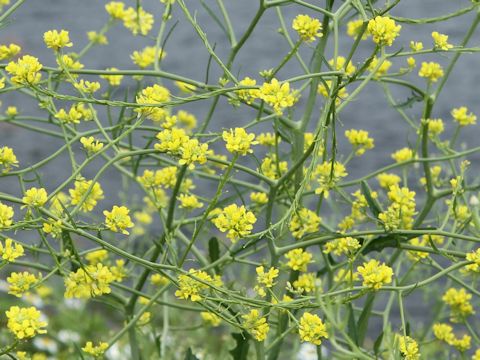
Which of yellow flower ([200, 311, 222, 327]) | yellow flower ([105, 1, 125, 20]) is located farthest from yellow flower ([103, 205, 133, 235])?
yellow flower ([105, 1, 125, 20])

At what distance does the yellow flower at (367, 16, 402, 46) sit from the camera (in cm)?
183

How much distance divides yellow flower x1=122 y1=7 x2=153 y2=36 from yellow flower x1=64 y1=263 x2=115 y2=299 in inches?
28.4

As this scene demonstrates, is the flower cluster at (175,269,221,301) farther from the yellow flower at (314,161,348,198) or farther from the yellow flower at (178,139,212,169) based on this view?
the yellow flower at (314,161,348,198)

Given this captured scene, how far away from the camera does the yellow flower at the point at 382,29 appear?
183 centimetres

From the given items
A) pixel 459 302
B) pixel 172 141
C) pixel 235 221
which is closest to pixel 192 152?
pixel 172 141

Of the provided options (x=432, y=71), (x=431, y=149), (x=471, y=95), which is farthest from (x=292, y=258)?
(x=471, y=95)

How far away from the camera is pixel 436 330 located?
2.52 meters

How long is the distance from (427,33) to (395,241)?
19.0 feet

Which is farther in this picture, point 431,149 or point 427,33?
point 427,33

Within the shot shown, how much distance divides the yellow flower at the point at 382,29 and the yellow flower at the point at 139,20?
83 centimetres

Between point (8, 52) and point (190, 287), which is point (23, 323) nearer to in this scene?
point (190, 287)

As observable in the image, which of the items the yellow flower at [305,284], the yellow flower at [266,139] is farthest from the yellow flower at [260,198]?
the yellow flower at [305,284]

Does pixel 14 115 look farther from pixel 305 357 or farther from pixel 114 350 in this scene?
pixel 305 357

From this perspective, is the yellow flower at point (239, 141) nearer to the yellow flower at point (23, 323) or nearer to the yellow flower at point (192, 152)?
the yellow flower at point (192, 152)
